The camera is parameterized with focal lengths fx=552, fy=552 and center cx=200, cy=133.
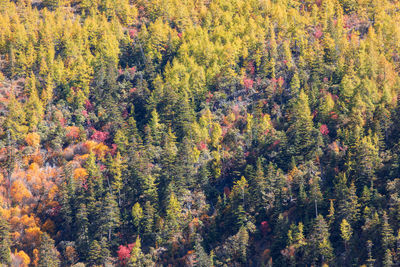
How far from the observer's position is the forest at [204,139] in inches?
3354

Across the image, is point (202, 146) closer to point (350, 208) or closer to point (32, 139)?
point (32, 139)

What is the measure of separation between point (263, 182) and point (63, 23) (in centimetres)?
7572

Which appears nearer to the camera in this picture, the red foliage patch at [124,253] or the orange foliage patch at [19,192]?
the red foliage patch at [124,253]

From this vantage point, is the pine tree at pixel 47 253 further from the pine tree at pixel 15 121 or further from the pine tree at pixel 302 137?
the pine tree at pixel 302 137

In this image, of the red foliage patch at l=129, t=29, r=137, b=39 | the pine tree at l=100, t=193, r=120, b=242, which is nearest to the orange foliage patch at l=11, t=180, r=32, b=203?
the pine tree at l=100, t=193, r=120, b=242

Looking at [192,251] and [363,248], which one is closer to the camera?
[363,248]

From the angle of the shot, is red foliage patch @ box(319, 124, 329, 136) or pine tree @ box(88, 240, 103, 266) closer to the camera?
pine tree @ box(88, 240, 103, 266)

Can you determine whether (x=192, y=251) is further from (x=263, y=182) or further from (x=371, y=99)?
(x=371, y=99)

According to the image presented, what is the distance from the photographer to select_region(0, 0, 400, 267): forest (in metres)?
85.2

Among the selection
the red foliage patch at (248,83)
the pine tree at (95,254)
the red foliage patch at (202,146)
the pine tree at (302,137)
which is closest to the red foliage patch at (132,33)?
the red foliage patch at (248,83)

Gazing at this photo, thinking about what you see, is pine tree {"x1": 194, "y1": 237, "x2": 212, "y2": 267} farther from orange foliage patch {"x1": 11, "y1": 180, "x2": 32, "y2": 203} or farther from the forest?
orange foliage patch {"x1": 11, "y1": 180, "x2": 32, "y2": 203}

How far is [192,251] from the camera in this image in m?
87.5

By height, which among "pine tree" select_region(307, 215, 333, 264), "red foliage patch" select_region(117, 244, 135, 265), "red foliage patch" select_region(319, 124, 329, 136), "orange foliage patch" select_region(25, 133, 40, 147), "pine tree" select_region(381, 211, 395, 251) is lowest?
"red foliage patch" select_region(117, 244, 135, 265)

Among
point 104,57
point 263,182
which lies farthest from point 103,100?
point 263,182
